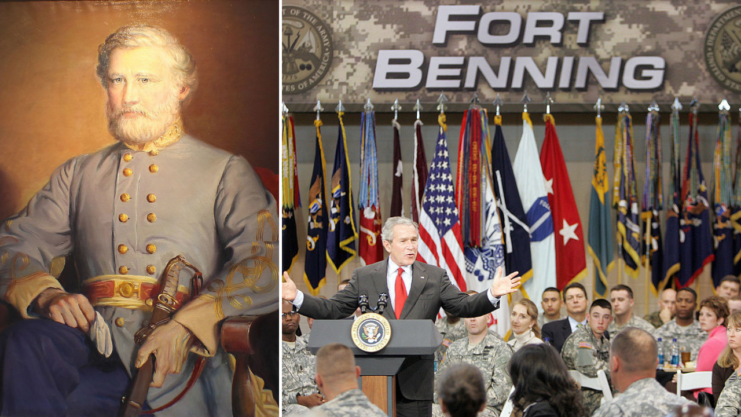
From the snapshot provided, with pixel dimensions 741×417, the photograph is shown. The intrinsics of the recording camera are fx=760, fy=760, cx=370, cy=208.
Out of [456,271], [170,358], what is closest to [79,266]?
[170,358]

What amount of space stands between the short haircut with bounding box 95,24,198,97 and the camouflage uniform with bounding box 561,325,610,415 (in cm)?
332

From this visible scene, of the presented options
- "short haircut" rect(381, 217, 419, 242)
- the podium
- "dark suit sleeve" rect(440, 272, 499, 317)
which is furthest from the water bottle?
the podium

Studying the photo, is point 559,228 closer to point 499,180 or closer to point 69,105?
point 499,180

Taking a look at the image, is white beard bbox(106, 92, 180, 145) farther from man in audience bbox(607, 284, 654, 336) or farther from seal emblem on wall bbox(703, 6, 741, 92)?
seal emblem on wall bbox(703, 6, 741, 92)

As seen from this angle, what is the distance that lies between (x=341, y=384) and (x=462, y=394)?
40 centimetres

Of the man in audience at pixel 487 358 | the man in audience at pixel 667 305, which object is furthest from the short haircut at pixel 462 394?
the man in audience at pixel 667 305

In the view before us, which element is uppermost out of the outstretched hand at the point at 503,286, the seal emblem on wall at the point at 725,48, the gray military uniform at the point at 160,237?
the seal emblem on wall at the point at 725,48

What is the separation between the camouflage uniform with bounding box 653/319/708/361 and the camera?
611 centimetres

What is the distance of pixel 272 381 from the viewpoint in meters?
3.15

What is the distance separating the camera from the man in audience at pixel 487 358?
4848mm

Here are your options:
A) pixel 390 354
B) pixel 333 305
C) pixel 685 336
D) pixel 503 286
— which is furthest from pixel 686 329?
pixel 390 354

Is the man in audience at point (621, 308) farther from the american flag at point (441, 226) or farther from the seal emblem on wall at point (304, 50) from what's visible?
the seal emblem on wall at point (304, 50)

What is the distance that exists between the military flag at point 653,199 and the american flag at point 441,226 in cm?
185

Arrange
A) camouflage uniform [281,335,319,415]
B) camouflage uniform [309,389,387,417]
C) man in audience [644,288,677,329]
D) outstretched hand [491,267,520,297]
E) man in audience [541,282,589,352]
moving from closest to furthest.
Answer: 1. camouflage uniform [309,389,387,417]
2. outstretched hand [491,267,520,297]
3. camouflage uniform [281,335,319,415]
4. man in audience [541,282,589,352]
5. man in audience [644,288,677,329]
